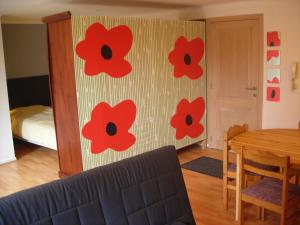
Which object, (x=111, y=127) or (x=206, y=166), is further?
(x=206, y=166)

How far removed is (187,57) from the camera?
4863 mm

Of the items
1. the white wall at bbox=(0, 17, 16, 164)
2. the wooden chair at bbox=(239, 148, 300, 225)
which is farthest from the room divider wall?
the wooden chair at bbox=(239, 148, 300, 225)

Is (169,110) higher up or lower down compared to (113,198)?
higher up

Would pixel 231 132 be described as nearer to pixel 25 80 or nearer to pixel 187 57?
pixel 187 57

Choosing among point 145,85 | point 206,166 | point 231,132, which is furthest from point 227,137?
point 145,85

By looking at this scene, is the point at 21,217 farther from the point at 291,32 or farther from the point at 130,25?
the point at 291,32

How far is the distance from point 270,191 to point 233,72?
252 centimetres

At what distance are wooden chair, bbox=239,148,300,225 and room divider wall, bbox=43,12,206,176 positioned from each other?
184 centimetres

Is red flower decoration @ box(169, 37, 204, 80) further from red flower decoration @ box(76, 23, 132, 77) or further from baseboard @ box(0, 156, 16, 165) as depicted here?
baseboard @ box(0, 156, 16, 165)

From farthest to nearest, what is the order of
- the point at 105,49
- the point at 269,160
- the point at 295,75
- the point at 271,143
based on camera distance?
the point at 295,75 → the point at 105,49 → the point at 271,143 → the point at 269,160

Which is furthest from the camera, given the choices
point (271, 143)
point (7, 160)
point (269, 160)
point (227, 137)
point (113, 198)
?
point (7, 160)

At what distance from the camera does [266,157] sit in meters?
2.44

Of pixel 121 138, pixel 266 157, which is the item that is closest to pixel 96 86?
pixel 121 138

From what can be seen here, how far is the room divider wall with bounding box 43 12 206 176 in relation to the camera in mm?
3682
